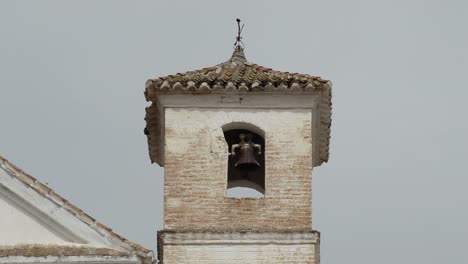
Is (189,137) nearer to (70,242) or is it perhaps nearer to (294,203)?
(294,203)

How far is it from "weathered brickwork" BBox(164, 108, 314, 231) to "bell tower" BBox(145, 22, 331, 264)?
2 centimetres

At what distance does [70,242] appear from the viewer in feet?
89.2

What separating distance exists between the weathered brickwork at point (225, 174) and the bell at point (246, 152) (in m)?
0.40

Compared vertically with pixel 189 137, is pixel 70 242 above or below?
below

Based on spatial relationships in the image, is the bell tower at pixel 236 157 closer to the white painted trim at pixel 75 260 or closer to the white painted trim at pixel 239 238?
the white painted trim at pixel 239 238


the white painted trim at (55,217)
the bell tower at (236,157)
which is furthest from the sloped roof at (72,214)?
the bell tower at (236,157)

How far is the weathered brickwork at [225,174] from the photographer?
29.8 m

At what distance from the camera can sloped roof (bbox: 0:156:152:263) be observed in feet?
88.2

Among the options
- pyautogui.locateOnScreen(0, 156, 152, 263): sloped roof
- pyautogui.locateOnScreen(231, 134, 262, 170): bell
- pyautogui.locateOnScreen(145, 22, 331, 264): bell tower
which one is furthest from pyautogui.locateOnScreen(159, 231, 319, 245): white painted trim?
pyautogui.locateOnScreen(0, 156, 152, 263): sloped roof

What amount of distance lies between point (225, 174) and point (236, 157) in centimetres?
96

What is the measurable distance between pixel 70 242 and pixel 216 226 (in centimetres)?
325

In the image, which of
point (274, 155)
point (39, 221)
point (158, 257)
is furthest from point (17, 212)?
point (274, 155)

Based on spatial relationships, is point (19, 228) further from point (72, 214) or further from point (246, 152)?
point (246, 152)

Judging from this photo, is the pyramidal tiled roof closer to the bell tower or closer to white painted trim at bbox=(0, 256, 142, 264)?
the bell tower
